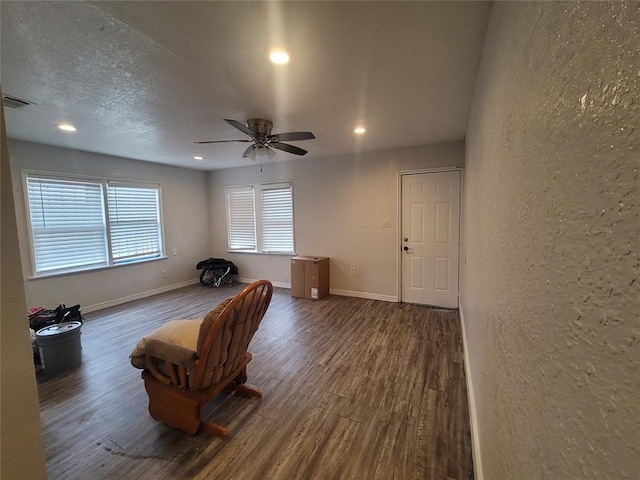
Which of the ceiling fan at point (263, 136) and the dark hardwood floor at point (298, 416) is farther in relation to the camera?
the ceiling fan at point (263, 136)

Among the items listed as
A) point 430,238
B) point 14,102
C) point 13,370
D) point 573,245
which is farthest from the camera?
point 430,238

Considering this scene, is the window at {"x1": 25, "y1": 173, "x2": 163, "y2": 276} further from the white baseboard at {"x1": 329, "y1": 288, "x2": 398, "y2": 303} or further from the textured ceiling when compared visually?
the white baseboard at {"x1": 329, "y1": 288, "x2": 398, "y2": 303}

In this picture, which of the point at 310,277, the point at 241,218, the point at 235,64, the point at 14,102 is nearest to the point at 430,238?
the point at 310,277

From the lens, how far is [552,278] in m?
0.55

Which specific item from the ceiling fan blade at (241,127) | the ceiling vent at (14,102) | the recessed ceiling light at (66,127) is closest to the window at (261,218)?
the ceiling fan blade at (241,127)

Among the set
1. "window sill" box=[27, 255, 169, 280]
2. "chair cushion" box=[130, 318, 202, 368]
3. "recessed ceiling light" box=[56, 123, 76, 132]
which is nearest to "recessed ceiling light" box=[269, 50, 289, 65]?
"chair cushion" box=[130, 318, 202, 368]

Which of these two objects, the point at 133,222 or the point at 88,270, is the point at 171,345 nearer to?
the point at 88,270

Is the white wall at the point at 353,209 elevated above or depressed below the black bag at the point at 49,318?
above

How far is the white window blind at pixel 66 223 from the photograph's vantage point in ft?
12.0

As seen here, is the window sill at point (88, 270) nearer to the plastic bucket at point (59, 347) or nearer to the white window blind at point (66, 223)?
the white window blind at point (66, 223)

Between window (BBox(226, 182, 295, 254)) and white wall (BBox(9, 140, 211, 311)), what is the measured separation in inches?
29.4

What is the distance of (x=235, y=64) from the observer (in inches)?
71.6

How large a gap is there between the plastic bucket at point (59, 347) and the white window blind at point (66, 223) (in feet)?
5.70

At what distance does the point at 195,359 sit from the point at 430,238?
350cm
